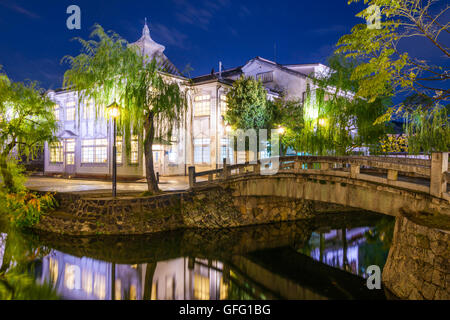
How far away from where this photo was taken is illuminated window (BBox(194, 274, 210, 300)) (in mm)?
8029

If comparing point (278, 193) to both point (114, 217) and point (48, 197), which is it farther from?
point (48, 197)

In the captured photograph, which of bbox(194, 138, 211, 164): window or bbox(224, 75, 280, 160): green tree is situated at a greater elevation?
bbox(224, 75, 280, 160): green tree

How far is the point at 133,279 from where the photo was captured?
8.87 metres

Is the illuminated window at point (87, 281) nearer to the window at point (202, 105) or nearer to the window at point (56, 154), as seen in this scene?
the window at point (202, 105)

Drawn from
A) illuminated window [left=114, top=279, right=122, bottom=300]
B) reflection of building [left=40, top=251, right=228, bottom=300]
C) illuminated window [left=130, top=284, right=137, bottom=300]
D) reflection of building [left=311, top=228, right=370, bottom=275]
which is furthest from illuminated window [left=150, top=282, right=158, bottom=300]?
reflection of building [left=311, top=228, right=370, bottom=275]

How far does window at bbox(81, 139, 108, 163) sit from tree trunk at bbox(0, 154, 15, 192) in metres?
10.5

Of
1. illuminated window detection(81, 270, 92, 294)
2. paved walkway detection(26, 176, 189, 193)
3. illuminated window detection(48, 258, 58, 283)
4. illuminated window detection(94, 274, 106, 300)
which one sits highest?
paved walkway detection(26, 176, 189, 193)

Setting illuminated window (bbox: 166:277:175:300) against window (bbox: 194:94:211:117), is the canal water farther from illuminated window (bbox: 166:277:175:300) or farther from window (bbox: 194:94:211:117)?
window (bbox: 194:94:211:117)

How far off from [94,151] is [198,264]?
17.9m

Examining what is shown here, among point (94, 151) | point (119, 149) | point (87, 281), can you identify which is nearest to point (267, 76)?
point (119, 149)

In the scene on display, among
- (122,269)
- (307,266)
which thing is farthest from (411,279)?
(122,269)

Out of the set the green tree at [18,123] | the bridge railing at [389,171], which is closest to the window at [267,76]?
the bridge railing at [389,171]

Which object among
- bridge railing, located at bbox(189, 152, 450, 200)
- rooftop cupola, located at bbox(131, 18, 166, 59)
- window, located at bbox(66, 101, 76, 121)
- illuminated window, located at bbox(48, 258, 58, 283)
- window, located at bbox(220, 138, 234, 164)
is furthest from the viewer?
window, located at bbox(66, 101, 76, 121)
